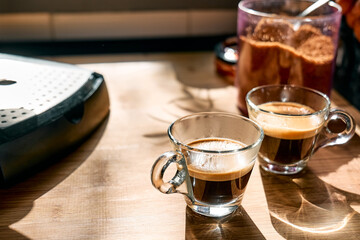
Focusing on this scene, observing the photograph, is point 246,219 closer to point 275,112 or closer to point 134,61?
point 275,112

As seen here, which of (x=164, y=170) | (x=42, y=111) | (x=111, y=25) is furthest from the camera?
(x=111, y=25)

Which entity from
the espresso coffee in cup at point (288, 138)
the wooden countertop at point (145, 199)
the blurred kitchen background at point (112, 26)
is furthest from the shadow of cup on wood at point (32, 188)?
the blurred kitchen background at point (112, 26)

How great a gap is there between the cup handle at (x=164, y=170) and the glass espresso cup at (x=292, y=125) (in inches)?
5.9

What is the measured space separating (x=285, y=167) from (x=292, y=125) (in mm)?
66

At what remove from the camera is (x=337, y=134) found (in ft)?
2.12

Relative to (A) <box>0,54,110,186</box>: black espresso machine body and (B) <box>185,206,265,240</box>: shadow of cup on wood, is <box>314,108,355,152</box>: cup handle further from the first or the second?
(A) <box>0,54,110,186</box>: black espresso machine body

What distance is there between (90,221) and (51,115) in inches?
6.6

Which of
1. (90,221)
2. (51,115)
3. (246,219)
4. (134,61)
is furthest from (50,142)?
(134,61)

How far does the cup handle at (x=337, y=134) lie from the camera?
0.63m

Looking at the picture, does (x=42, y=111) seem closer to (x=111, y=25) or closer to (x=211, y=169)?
(x=211, y=169)

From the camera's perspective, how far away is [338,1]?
2.69 ft

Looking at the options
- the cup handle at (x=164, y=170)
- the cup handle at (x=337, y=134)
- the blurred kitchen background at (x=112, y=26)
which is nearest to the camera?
the cup handle at (x=164, y=170)

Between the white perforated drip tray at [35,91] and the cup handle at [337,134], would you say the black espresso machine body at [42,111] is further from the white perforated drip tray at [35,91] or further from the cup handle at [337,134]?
the cup handle at [337,134]

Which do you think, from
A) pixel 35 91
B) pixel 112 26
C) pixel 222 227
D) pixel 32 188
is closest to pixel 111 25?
pixel 112 26
